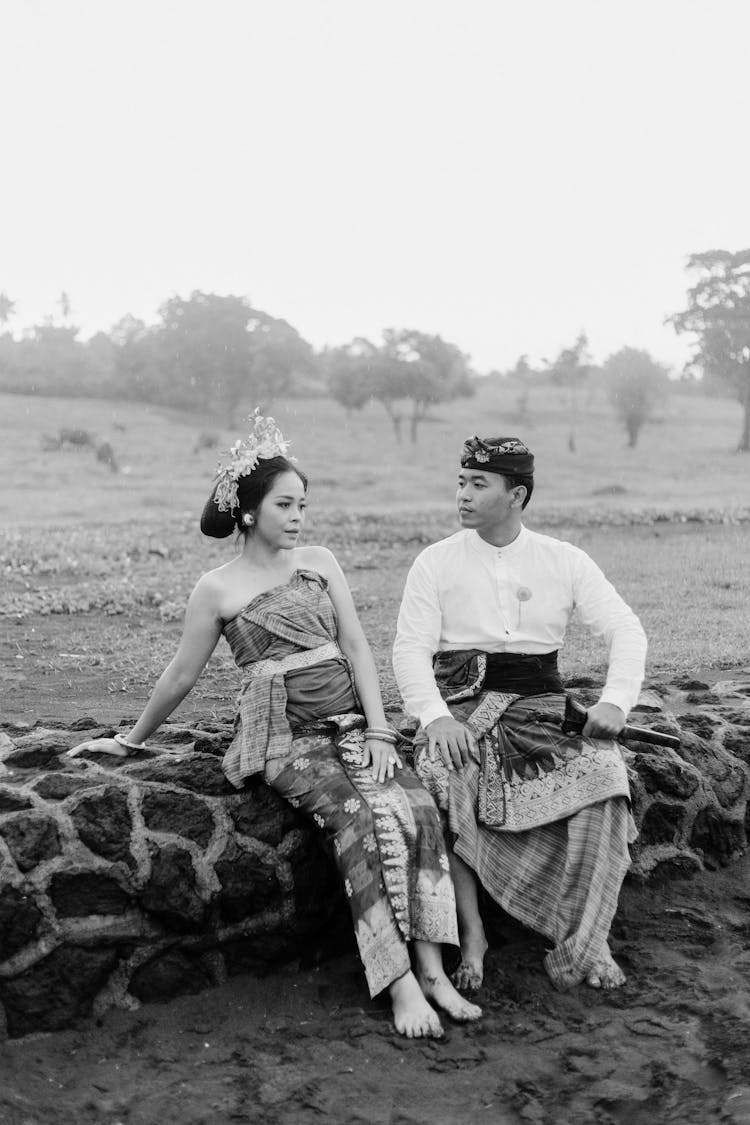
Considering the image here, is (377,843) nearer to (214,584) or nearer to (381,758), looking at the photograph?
(381,758)

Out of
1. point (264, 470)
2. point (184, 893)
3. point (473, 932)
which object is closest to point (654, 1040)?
point (473, 932)

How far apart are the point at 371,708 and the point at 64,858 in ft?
3.49

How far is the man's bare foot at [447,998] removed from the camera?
338 centimetres

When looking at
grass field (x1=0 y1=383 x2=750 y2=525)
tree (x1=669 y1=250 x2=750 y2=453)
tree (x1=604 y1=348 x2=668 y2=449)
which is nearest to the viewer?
grass field (x1=0 y1=383 x2=750 y2=525)

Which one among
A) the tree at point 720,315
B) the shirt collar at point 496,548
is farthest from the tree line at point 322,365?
the shirt collar at point 496,548

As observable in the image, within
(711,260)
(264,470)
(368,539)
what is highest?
(711,260)

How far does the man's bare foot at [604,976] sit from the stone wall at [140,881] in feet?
2.71

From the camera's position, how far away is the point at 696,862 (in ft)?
14.4

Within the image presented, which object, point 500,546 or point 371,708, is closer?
point 371,708

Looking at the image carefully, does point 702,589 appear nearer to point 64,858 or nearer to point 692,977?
point 692,977

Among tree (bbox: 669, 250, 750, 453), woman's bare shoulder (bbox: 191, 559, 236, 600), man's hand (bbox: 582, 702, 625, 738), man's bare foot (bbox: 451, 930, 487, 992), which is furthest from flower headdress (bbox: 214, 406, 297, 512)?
tree (bbox: 669, 250, 750, 453)

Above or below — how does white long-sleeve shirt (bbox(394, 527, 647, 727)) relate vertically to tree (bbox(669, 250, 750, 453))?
below

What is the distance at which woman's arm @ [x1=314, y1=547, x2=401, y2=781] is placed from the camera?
377 centimetres

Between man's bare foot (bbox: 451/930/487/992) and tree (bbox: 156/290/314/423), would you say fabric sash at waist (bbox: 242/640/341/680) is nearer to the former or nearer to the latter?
man's bare foot (bbox: 451/930/487/992)
